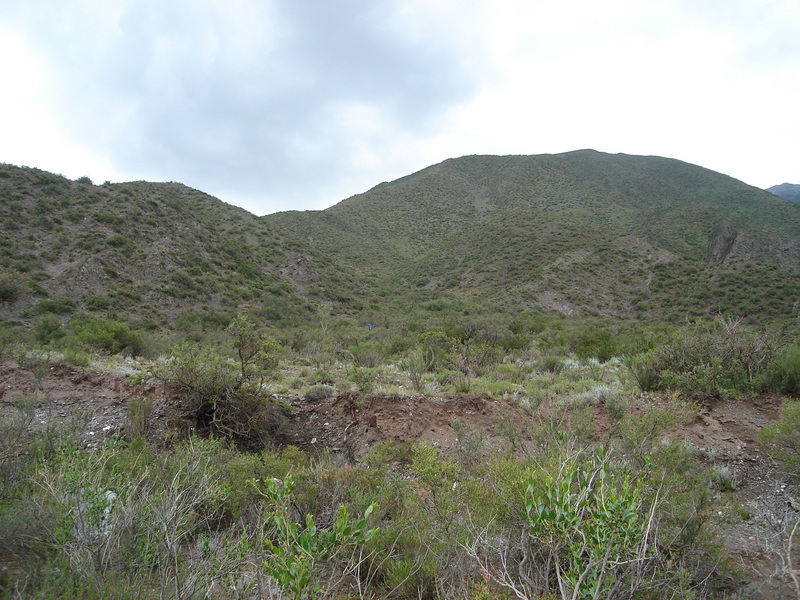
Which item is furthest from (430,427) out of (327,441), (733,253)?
(733,253)

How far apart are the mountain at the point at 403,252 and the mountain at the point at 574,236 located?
0.22m

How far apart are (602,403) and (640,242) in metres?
38.2

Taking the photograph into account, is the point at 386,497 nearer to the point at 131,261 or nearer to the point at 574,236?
the point at 131,261

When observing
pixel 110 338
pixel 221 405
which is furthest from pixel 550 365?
pixel 110 338

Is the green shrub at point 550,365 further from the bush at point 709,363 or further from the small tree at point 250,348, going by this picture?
the small tree at point 250,348

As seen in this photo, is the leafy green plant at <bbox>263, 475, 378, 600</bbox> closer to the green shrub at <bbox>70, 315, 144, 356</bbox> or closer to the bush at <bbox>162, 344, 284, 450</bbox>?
the bush at <bbox>162, 344, 284, 450</bbox>

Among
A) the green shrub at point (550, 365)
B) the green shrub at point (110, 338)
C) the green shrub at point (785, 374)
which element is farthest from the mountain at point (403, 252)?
the green shrub at point (785, 374)

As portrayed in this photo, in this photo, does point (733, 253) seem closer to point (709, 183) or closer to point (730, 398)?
point (709, 183)

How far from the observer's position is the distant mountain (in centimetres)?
8169

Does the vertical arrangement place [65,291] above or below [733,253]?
above

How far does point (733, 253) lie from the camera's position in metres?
37.0

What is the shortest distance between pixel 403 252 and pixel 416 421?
42.7m

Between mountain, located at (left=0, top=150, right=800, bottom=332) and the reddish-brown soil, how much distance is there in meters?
13.4

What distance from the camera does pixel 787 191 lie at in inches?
3526
